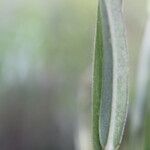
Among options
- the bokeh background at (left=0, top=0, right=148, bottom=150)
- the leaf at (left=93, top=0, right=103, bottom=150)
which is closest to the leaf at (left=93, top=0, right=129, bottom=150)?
the leaf at (left=93, top=0, right=103, bottom=150)

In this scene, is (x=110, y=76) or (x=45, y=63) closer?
(x=110, y=76)

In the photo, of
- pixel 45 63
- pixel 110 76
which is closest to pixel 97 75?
pixel 110 76

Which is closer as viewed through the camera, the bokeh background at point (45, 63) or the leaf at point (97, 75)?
the leaf at point (97, 75)

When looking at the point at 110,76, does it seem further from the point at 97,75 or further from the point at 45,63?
the point at 45,63

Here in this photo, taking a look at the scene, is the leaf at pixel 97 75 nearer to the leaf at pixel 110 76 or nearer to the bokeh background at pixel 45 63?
the leaf at pixel 110 76

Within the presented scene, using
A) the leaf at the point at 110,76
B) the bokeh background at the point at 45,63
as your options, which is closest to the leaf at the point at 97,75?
the leaf at the point at 110,76

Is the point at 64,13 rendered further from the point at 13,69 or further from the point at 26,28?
the point at 13,69
